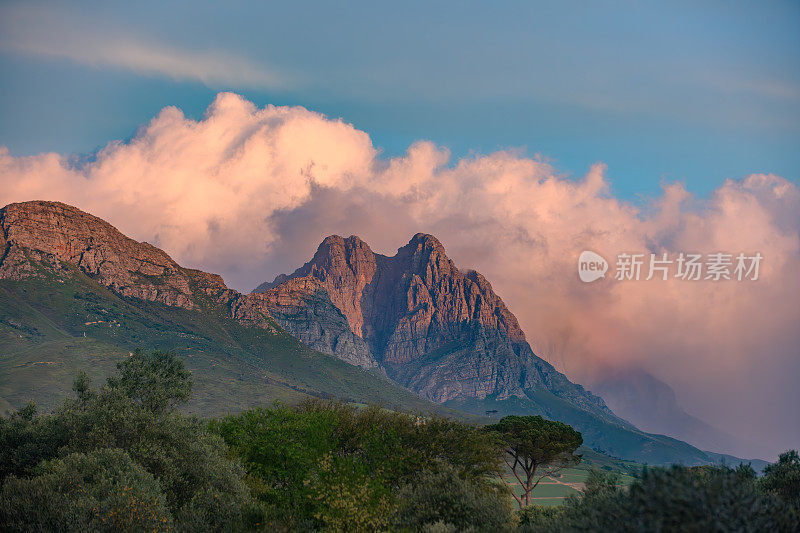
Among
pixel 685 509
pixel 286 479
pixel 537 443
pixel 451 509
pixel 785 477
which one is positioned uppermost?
pixel 785 477

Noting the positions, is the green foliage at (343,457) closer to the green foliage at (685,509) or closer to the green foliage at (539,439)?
the green foliage at (539,439)

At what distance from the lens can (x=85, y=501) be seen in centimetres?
3497

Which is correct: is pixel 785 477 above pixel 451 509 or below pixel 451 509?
above

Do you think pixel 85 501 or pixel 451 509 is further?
pixel 451 509

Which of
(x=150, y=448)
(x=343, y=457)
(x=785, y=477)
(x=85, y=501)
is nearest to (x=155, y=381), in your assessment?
(x=150, y=448)

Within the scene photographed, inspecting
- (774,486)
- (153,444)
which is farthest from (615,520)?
(153,444)

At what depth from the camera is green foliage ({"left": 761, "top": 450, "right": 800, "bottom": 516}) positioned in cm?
4128

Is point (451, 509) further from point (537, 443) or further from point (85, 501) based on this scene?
point (537, 443)

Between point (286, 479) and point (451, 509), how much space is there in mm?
29288

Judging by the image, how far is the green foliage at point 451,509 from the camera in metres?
37.8

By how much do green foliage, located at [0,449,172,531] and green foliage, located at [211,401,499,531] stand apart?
9354 mm

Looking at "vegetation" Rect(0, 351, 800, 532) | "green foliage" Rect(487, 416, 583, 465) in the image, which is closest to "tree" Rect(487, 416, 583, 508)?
"green foliage" Rect(487, 416, 583, 465)

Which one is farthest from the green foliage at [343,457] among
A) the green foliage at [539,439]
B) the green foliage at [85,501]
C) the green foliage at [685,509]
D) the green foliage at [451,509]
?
the green foliage at [685,509]

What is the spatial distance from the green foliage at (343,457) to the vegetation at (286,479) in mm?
213
